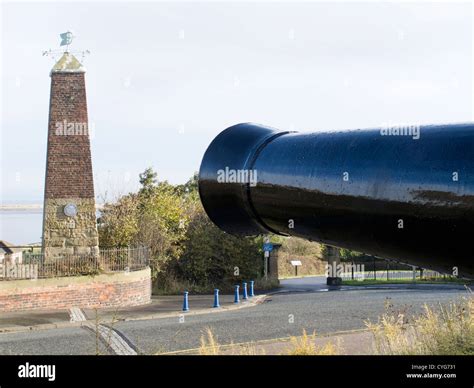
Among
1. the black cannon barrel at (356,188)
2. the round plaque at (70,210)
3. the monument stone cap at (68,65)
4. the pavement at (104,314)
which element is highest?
the monument stone cap at (68,65)

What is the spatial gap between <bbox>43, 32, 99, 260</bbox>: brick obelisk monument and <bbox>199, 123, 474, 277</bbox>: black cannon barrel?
16.1 meters

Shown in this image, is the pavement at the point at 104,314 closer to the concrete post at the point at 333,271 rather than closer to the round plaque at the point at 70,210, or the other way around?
the round plaque at the point at 70,210

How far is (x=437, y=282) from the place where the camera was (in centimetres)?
2658

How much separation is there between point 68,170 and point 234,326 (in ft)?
24.1

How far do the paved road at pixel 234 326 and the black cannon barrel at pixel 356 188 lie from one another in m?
6.59

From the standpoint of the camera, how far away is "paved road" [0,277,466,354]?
1068 centimetres

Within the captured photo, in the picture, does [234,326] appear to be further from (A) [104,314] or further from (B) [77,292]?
(B) [77,292]

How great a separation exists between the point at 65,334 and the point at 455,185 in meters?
12.1

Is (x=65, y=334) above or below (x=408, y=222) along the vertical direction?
below

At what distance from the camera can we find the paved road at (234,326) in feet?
35.0

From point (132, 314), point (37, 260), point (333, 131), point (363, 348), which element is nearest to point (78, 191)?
point (37, 260)

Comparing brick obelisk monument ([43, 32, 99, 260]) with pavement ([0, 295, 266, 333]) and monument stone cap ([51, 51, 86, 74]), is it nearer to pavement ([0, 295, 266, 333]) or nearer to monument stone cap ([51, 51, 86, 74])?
monument stone cap ([51, 51, 86, 74])

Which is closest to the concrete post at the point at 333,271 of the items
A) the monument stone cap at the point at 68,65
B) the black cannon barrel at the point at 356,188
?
the monument stone cap at the point at 68,65

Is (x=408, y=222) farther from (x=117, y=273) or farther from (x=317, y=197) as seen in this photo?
(x=117, y=273)
